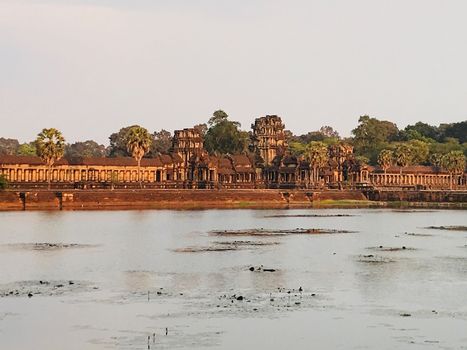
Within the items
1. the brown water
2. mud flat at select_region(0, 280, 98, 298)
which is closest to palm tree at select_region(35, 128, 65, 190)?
the brown water

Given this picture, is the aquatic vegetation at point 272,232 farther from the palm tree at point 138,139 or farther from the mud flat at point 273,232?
the palm tree at point 138,139

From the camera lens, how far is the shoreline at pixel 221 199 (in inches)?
5536

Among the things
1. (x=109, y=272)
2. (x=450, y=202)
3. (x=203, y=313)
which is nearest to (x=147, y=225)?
(x=109, y=272)

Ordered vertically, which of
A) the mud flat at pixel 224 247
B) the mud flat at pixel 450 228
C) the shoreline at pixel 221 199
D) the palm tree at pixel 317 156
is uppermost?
the palm tree at pixel 317 156

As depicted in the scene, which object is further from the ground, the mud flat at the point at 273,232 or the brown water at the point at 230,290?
the mud flat at the point at 273,232

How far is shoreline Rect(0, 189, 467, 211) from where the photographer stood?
14061 cm

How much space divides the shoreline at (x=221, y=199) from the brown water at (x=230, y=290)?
43965mm

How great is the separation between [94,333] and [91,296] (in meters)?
9.40

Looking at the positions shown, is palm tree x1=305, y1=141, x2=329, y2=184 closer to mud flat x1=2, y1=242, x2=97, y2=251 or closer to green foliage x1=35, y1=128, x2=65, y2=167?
green foliage x1=35, y1=128, x2=65, y2=167

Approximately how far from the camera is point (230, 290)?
5184cm

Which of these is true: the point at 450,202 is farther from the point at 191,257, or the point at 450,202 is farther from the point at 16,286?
the point at 16,286

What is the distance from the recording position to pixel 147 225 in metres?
109

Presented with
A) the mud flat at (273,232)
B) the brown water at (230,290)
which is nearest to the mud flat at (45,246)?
the brown water at (230,290)

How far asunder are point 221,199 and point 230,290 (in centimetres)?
11219
